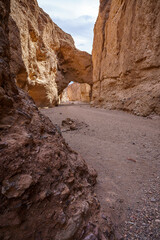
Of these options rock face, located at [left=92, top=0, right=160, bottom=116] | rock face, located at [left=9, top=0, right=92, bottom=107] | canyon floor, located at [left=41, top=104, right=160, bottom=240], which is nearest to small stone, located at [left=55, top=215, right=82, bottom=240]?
canyon floor, located at [left=41, top=104, right=160, bottom=240]

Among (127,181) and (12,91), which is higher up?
(12,91)

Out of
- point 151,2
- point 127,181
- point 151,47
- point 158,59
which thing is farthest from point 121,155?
point 151,2

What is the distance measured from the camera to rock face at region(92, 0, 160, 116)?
4.27m

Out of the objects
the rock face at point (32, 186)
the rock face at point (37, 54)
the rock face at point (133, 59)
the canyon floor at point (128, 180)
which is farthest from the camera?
the rock face at point (37, 54)

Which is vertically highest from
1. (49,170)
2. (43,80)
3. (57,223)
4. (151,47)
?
(151,47)

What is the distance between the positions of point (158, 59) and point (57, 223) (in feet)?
18.1

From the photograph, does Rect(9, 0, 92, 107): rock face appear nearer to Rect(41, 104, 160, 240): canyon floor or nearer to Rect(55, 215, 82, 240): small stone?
Rect(41, 104, 160, 240): canyon floor

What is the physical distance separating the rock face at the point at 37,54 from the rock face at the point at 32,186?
2.25 meters

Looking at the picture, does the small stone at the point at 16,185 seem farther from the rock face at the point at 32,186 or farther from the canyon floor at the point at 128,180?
the canyon floor at the point at 128,180

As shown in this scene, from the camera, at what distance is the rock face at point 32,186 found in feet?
1.93

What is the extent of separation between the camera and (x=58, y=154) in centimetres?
96

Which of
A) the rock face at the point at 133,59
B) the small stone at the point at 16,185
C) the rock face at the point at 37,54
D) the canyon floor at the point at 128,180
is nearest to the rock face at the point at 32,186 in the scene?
the small stone at the point at 16,185

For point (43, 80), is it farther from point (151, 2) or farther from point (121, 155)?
point (121, 155)

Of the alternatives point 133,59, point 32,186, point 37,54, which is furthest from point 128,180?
point 37,54
